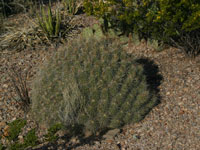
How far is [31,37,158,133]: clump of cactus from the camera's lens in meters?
3.90

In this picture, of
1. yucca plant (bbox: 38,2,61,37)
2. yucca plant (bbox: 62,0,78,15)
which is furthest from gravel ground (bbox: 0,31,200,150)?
yucca plant (bbox: 62,0,78,15)

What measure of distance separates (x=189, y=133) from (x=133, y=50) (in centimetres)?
232

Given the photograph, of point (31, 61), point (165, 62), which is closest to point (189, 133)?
point (165, 62)

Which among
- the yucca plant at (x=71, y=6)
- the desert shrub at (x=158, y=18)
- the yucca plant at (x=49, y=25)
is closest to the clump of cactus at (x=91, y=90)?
the desert shrub at (x=158, y=18)

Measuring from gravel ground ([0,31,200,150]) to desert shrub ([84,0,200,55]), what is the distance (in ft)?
0.99

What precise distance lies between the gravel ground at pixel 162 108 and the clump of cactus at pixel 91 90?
195 mm

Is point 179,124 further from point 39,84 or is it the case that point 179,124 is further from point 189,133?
point 39,84

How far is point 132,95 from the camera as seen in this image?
4.07 meters

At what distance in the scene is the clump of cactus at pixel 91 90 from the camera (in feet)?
12.8

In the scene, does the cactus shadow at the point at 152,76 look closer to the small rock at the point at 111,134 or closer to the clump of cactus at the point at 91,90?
the clump of cactus at the point at 91,90

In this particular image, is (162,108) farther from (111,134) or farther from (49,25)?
(49,25)

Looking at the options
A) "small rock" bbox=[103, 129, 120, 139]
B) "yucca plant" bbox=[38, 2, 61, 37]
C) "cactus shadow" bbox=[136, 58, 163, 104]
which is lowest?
"small rock" bbox=[103, 129, 120, 139]

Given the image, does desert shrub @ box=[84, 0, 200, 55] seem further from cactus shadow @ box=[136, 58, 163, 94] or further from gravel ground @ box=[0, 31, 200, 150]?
cactus shadow @ box=[136, 58, 163, 94]

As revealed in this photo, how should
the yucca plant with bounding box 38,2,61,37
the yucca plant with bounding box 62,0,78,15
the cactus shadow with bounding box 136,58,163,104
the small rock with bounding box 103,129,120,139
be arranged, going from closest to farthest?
the small rock with bounding box 103,129,120,139 → the cactus shadow with bounding box 136,58,163,104 → the yucca plant with bounding box 38,2,61,37 → the yucca plant with bounding box 62,0,78,15
